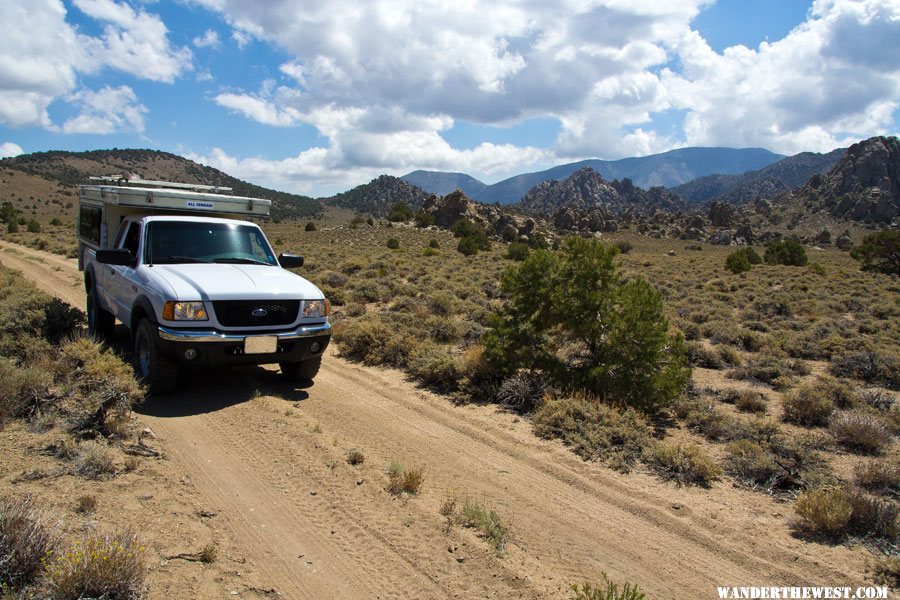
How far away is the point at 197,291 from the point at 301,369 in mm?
1872

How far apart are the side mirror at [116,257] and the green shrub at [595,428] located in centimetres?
550

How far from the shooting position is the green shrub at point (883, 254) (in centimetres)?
3036

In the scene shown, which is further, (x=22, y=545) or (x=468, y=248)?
(x=468, y=248)

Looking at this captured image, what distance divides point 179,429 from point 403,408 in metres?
2.62

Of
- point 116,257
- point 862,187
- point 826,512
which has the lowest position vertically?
point 826,512

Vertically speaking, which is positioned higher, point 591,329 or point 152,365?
point 591,329

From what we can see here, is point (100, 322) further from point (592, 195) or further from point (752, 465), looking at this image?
point (592, 195)

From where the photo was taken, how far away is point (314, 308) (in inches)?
265

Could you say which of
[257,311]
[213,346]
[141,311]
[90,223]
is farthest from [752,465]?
[90,223]

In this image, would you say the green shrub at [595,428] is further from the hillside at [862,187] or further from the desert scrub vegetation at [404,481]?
the hillside at [862,187]

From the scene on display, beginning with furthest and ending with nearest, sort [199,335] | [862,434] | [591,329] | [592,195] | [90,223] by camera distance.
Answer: [592,195] → [90,223] → [591,329] → [862,434] → [199,335]

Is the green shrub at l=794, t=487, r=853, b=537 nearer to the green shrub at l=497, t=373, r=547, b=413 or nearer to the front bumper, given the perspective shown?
the green shrub at l=497, t=373, r=547, b=413

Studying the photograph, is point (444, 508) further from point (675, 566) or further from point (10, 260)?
point (10, 260)

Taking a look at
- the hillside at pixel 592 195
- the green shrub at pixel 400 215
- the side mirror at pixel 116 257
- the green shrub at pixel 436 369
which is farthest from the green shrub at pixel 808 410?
the hillside at pixel 592 195
